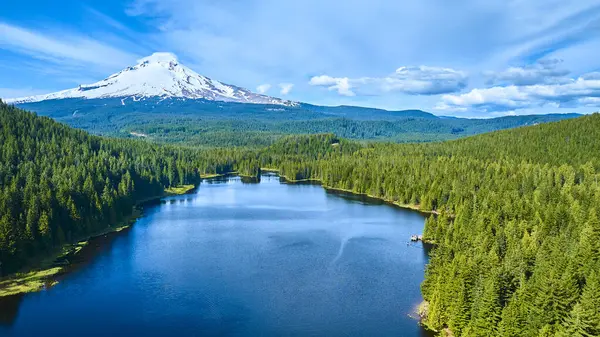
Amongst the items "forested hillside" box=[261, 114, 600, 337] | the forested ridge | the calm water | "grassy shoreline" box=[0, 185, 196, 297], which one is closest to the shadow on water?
the calm water

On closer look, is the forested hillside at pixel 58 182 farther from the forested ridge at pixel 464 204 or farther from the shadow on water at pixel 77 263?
the shadow on water at pixel 77 263

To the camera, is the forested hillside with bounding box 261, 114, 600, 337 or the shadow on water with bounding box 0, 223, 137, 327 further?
the shadow on water with bounding box 0, 223, 137, 327

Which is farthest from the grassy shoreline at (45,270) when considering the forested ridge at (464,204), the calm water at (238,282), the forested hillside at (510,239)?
the forested hillside at (510,239)

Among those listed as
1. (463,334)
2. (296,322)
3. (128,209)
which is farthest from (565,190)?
(128,209)

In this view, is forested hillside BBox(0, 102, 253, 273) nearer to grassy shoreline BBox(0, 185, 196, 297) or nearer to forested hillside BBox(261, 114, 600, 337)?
grassy shoreline BBox(0, 185, 196, 297)

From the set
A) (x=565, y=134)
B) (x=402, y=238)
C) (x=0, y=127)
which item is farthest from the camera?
(x=565, y=134)

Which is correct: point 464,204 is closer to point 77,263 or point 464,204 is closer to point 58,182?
point 77,263

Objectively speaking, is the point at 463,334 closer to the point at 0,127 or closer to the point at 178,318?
the point at 178,318
